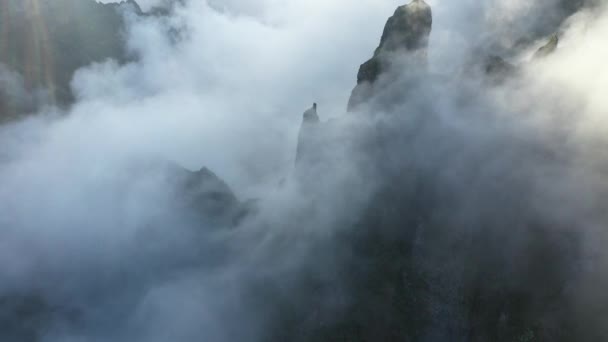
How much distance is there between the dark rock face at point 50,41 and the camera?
136 metres

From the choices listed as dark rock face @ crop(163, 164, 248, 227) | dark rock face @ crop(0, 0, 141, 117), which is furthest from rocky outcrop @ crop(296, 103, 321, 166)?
dark rock face @ crop(0, 0, 141, 117)

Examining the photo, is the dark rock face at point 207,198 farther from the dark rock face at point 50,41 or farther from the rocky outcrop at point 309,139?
the dark rock face at point 50,41

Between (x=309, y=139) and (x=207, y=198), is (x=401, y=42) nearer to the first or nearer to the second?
(x=309, y=139)

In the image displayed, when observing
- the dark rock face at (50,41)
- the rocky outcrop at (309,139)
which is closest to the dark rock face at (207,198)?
the rocky outcrop at (309,139)

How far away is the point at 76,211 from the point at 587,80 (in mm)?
130707

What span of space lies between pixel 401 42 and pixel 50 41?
383 ft

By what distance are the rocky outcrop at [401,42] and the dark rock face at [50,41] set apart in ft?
352

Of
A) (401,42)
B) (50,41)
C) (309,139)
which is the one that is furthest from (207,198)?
(50,41)

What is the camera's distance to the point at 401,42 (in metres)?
72.6

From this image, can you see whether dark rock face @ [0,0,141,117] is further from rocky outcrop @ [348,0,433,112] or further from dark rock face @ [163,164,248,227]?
rocky outcrop @ [348,0,433,112]

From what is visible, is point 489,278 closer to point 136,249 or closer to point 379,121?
point 379,121

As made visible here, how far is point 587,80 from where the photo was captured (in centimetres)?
6234

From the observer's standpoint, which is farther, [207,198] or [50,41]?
[50,41]

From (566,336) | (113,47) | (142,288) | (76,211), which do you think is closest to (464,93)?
(566,336)
